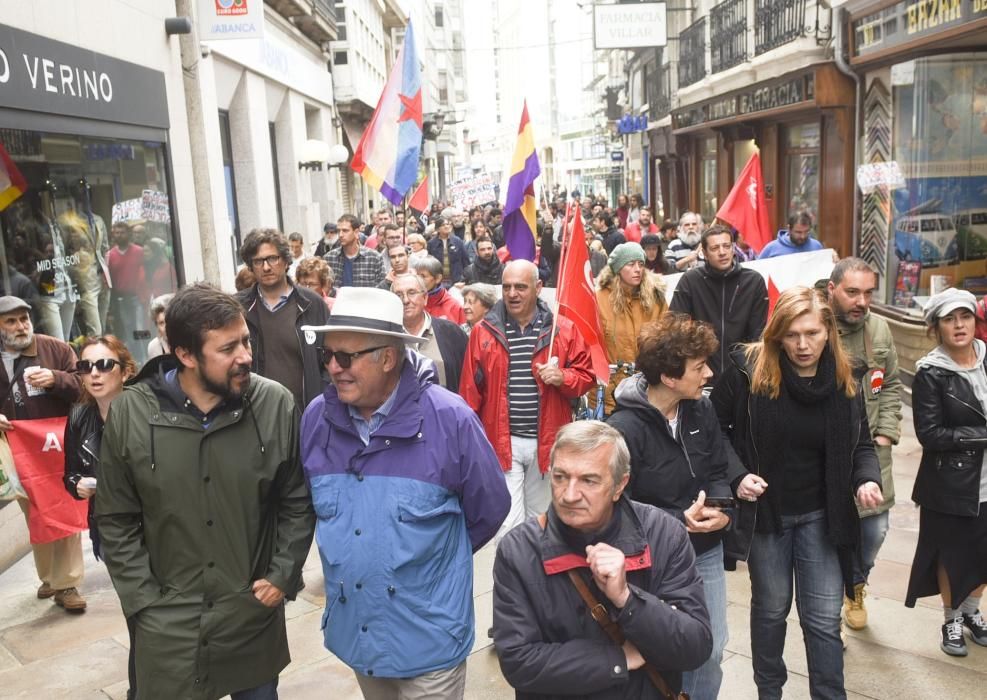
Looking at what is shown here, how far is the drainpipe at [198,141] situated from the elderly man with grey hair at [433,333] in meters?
6.75

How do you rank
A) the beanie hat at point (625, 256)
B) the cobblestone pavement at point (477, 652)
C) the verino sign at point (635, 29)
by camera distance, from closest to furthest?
the cobblestone pavement at point (477, 652)
the beanie hat at point (625, 256)
the verino sign at point (635, 29)

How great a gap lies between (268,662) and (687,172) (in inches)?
994

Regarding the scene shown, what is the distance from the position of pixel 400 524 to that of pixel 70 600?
3.62m

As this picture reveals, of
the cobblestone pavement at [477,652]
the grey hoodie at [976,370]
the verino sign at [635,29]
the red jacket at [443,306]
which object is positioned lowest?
the cobblestone pavement at [477,652]

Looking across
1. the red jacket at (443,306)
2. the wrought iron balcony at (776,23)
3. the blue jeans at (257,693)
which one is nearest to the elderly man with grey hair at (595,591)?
the blue jeans at (257,693)

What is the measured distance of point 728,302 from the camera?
6297 mm

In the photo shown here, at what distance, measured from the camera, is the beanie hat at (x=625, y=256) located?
21.9 ft

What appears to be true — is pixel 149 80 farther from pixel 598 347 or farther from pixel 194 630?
pixel 194 630

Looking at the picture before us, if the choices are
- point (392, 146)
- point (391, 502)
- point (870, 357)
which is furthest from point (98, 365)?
point (392, 146)

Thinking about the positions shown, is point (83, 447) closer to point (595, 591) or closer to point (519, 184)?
point (595, 591)

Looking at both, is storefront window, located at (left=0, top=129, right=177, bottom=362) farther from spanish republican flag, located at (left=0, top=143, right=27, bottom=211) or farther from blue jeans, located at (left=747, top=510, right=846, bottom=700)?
blue jeans, located at (left=747, top=510, right=846, bottom=700)

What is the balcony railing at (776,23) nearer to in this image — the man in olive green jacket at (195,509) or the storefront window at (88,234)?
the storefront window at (88,234)

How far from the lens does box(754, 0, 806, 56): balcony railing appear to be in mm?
14352

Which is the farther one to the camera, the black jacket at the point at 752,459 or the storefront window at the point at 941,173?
the storefront window at the point at 941,173
